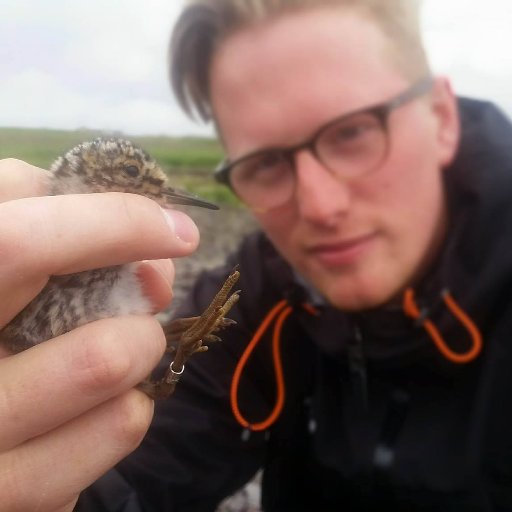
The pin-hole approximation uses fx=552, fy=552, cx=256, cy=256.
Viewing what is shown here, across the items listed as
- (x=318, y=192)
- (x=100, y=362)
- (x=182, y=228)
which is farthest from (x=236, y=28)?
(x=100, y=362)

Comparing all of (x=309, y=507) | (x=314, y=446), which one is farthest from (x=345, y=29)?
(x=309, y=507)

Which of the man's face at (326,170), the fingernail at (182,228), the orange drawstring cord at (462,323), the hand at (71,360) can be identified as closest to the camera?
the hand at (71,360)

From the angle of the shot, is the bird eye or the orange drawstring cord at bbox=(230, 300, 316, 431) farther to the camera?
the orange drawstring cord at bbox=(230, 300, 316, 431)

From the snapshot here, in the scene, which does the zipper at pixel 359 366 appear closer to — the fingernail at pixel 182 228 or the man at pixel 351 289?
the man at pixel 351 289

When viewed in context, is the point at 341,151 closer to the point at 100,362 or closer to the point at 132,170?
the point at 132,170

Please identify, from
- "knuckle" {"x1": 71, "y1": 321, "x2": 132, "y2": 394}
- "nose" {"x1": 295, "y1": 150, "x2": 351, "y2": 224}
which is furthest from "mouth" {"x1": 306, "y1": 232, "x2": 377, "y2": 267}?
"knuckle" {"x1": 71, "y1": 321, "x2": 132, "y2": 394}

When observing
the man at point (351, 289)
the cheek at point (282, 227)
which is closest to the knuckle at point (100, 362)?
the man at point (351, 289)

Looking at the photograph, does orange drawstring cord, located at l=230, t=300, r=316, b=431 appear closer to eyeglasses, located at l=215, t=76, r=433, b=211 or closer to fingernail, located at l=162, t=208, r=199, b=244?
eyeglasses, located at l=215, t=76, r=433, b=211
